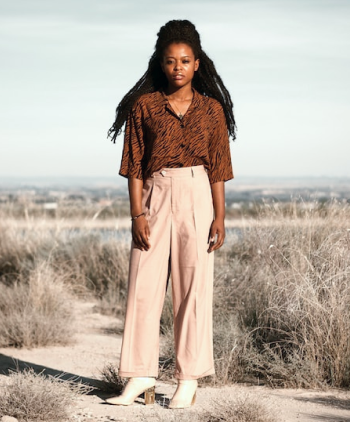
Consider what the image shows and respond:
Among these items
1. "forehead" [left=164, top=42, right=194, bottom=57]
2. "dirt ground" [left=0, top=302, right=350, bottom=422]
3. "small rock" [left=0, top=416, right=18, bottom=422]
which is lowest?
"dirt ground" [left=0, top=302, right=350, bottom=422]

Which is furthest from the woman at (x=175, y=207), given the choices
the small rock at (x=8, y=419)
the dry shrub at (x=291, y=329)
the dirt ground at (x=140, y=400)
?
the dry shrub at (x=291, y=329)

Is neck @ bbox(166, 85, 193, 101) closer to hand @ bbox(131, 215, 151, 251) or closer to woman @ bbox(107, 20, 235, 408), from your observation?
woman @ bbox(107, 20, 235, 408)

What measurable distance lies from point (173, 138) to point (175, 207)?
44 centimetres

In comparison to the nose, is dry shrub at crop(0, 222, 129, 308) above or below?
below

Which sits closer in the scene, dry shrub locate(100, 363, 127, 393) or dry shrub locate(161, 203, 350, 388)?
dry shrub locate(100, 363, 127, 393)

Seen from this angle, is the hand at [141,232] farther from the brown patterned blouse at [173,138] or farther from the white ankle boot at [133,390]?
the white ankle boot at [133,390]

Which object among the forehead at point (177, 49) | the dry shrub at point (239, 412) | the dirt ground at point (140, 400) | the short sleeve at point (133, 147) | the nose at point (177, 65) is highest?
the forehead at point (177, 49)

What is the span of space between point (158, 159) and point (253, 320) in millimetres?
2366

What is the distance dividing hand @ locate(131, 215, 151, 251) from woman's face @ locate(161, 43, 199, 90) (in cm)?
92

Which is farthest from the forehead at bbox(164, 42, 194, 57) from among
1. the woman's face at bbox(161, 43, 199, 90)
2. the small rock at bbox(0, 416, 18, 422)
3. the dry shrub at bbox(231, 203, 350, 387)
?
the small rock at bbox(0, 416, 18, 422)

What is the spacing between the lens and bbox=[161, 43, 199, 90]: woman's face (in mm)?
5863

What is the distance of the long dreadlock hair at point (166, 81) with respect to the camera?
589 centimetres

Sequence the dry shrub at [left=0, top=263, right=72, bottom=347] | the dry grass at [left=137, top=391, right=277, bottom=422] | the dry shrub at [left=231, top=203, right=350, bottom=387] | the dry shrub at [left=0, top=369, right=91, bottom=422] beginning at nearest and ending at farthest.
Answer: the dry grass at [left=137, top=391, right=277, bottom=422] < the dry shrub at [left=0, top=369, right=91, bottom=422] < the dry shrub at [left=231, top=203, right=350, bottom=387] < the dry shrub at [left=0, top=263, right=72, bottom=347]

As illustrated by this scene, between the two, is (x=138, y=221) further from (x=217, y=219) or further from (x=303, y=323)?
(x=303, y=323)
